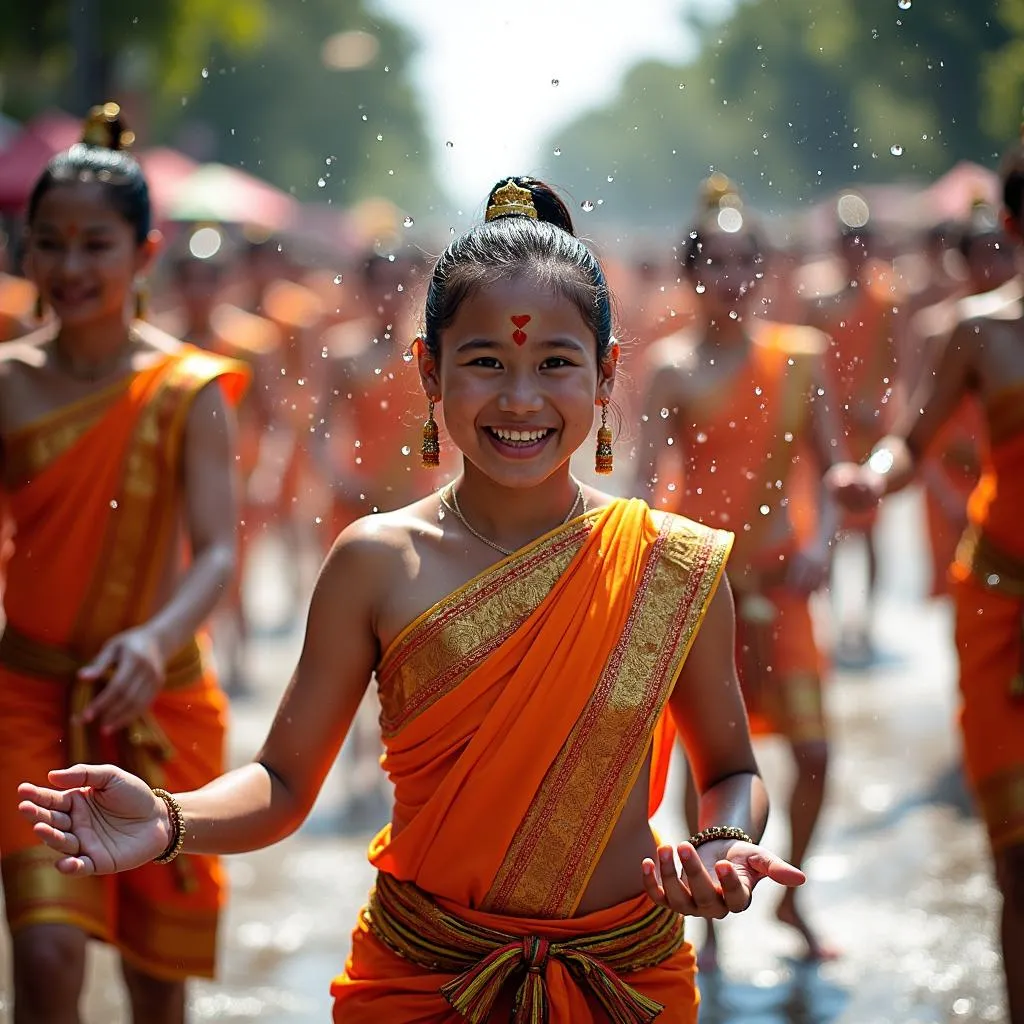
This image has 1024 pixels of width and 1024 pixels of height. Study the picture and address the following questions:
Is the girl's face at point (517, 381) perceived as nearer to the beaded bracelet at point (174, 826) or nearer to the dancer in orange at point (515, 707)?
the dancer in orange at point (515, 707)

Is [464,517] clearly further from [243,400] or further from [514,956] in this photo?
[243,400]

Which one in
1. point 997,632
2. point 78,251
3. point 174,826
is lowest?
point 174,826

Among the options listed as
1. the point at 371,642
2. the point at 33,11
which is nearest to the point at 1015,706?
the point at 371,642

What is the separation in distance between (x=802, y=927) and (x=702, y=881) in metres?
3.04

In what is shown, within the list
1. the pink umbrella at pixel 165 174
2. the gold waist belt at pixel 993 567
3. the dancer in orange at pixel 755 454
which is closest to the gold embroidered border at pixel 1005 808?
the gold waist belt at pixel 993 567

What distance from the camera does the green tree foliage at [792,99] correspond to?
4.03 meters

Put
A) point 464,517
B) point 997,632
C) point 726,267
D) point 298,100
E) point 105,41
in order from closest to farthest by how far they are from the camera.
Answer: point 464,517
point 997,632
point 726,267
point 105,41
point 298,100

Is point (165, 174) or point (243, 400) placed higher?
point (165, 174)

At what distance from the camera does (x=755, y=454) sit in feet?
16.9

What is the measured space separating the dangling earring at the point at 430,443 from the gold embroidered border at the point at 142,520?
133cm

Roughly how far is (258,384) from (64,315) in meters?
5.90

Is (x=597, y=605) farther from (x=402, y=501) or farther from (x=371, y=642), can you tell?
(x=402, y=501)

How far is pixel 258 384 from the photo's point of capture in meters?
10.2

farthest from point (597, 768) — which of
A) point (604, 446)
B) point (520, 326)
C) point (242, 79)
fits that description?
point (242, 79)
